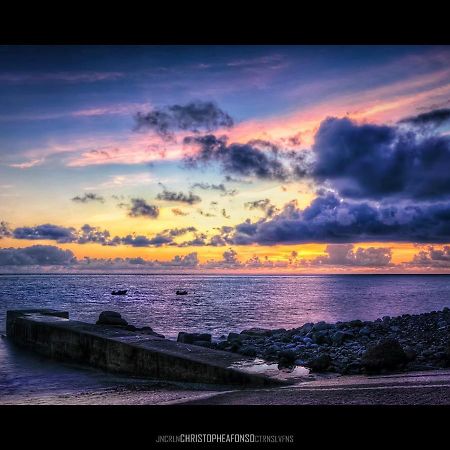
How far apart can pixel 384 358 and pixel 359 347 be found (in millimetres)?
3809

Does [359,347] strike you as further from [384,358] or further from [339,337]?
[384,358]

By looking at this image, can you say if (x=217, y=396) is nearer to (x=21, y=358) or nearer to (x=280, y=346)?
(x=280, y=346)

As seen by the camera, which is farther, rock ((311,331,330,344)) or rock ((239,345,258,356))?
rock ((311,331,330,344))

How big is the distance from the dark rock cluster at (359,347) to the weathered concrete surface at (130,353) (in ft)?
6.03

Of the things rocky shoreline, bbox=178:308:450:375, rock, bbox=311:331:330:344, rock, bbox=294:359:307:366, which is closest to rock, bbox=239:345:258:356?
rocky shoreline, bbox=178:308:450:375

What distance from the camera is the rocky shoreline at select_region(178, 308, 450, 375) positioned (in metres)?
9.32

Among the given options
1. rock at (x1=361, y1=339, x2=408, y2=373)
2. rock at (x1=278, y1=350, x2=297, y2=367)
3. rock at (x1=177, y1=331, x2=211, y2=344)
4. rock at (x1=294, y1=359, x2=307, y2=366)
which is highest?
rock at (x1=361, y1=339, x2=408, y2=373)

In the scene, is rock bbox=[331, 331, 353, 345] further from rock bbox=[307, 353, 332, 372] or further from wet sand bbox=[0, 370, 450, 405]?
wet sand bbox=[0, 370, 450, 405]

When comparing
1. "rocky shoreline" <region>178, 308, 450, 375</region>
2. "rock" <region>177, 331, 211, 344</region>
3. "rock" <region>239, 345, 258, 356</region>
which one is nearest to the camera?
"rocky shoreline" <region>178, 308, 450, 375</region>

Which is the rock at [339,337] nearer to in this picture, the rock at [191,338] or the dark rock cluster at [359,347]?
the dark rock cluster at [359,347]

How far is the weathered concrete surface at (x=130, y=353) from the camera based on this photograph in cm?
835
